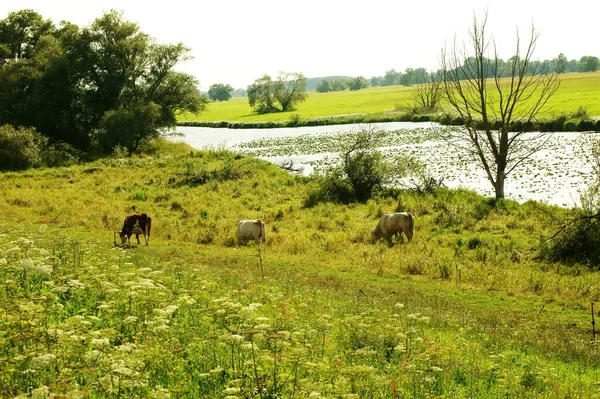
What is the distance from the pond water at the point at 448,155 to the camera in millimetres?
35359

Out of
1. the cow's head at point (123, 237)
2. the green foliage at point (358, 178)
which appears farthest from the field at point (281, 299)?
the green foliage at point (358, 178)

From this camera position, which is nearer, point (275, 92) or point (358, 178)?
point (358, 178)

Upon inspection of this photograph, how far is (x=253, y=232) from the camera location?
2447 cm

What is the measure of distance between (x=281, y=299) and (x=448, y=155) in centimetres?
4353

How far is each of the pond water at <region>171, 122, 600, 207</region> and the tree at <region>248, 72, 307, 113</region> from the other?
40804 mm

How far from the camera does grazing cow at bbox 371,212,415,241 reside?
82.7ft

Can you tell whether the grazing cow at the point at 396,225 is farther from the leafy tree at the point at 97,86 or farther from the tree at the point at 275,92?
the tree at the point at 275,92

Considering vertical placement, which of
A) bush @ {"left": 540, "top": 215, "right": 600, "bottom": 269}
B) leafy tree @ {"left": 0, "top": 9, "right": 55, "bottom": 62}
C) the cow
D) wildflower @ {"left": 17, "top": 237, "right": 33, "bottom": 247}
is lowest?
bush @ {"left": 540, "top": 215, "right": 600, "bottom": 269}

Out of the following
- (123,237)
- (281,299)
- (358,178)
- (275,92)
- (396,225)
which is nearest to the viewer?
(281,299)

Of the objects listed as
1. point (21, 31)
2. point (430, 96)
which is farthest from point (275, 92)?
point (21, 31)

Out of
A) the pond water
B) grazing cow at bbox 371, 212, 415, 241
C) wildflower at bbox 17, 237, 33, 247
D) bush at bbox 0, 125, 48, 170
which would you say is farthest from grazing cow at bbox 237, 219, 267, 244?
bush at bbox 0, 125, 48, 170

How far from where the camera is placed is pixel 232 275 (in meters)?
15.9

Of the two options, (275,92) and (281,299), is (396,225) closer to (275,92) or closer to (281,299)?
(281,299)

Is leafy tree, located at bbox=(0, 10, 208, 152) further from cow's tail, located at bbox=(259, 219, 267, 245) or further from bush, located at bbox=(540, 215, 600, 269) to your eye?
bush, located at bbox=(540, 215, 600, 269)
